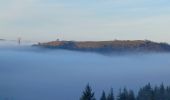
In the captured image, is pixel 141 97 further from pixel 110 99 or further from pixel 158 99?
pixel 110 99

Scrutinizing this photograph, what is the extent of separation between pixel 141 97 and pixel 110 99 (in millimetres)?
32338

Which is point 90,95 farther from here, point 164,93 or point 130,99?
point 164,93

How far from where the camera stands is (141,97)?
433ft

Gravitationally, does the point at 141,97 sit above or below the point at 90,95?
below

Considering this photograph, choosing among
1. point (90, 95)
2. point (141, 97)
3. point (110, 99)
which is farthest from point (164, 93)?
point (90, 95)

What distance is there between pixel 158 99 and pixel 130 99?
31.7 meters

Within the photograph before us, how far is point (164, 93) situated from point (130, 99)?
39.4 meters

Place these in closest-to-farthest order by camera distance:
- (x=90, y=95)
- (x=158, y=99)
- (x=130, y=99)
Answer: (x=90, y=95) < (x=130, y=99) < (x=158, y=99)

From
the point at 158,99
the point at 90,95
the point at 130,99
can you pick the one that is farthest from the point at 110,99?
the point at 90,95

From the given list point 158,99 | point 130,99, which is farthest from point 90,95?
point 158,99

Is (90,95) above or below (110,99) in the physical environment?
above

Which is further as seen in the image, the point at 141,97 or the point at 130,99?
the point at 141,97

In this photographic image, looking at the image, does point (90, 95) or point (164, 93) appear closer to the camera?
point (90, 95)

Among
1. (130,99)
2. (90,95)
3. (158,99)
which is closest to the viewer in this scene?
(90,95)
